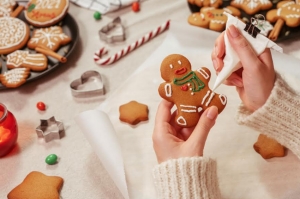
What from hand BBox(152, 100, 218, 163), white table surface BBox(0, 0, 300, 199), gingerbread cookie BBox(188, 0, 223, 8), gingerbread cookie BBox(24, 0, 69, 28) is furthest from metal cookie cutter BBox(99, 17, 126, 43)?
hand BBox(152, 100, 218, 163)

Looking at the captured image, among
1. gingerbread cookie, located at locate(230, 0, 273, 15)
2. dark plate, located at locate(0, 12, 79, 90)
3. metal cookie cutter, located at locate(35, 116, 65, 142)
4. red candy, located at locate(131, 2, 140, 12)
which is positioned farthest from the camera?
red candy, located at locate(131, 2, 140, 12)

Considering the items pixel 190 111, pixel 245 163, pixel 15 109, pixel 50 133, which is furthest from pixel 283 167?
pixel 15 109

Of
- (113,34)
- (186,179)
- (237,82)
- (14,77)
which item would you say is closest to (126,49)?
(113,34)

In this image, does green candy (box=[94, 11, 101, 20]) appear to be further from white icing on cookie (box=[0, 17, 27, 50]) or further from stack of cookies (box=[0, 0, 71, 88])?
white icing on cookie (box=[0, 17, 27, 50])

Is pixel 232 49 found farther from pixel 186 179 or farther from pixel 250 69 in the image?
pixel 186 179

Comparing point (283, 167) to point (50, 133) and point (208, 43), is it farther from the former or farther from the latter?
point (50, 133)

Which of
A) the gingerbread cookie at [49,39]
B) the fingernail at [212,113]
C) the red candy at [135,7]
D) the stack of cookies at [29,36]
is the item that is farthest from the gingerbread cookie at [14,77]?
the fingernail at [212,113]
